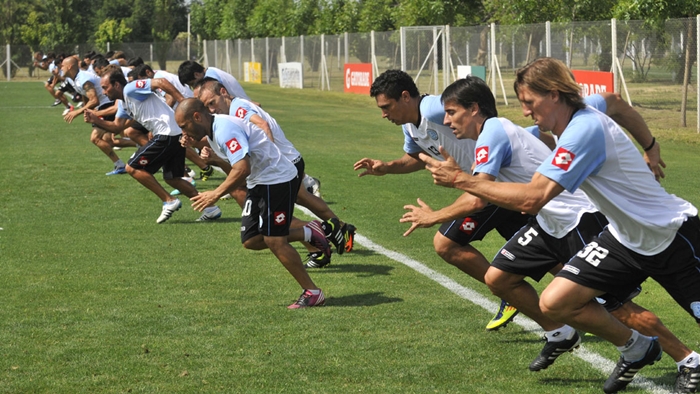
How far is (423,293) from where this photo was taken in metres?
7.94

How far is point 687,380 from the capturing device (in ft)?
16.8

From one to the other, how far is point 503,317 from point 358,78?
3647 cm

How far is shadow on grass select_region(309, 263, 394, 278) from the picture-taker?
8.85m

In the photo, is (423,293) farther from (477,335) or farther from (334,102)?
(334,102)

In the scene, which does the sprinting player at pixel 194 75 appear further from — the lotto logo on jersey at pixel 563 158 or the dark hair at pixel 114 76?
the lotto logo on jersey at pixel 563 158

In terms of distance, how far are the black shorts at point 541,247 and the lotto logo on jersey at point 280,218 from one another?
90.4 inches

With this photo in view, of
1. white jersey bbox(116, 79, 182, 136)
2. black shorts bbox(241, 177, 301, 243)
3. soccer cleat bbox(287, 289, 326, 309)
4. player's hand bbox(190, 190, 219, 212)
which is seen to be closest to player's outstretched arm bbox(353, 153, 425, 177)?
black shorts bbox(241, 177, 301, 243)

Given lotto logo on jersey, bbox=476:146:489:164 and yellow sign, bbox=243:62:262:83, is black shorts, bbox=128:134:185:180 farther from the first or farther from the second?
yellow sign, bbox=243:62:262:83

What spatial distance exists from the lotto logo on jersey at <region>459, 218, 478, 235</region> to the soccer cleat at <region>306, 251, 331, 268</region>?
107 inches

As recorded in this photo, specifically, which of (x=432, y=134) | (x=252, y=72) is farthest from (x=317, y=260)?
(x=252, y=72)

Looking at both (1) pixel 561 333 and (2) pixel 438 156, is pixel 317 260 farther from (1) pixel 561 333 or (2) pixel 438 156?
(1) pixel 561 333

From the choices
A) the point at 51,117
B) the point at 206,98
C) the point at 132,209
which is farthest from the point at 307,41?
the point at 206,98

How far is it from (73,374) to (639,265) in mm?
3374

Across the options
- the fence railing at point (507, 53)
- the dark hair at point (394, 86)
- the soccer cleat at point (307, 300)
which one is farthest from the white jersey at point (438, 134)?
the fence railing at point (507, 53)
